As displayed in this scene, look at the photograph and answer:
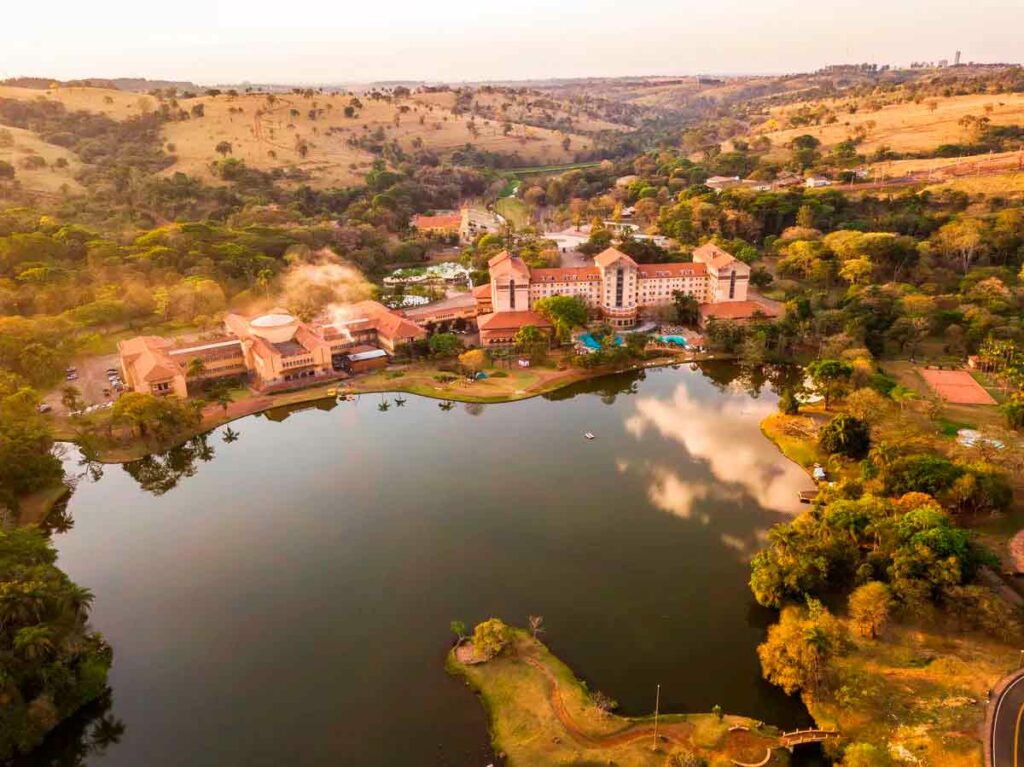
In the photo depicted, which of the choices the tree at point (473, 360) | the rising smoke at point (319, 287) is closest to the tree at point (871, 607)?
the tree at point (473, 360)

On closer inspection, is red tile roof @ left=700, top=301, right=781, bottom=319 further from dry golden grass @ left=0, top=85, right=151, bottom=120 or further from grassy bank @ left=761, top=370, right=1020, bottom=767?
dry golden grass @ left=0, top=85, right=151, bottom=120

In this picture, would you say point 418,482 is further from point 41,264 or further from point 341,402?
point 41,264

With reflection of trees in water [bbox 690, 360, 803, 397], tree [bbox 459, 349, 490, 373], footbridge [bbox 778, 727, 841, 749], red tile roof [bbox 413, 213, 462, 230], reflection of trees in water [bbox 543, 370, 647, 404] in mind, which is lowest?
reflection of trees in water [bbox 690, 360, 803, 397]

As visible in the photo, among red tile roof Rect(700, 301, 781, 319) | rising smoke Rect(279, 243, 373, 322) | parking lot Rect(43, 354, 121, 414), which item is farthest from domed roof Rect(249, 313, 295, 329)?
red tile roof Rect(700, 301, 781, 319)

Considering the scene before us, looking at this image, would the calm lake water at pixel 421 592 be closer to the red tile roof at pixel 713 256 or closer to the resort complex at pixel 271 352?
the resort complex at pixel 271 352

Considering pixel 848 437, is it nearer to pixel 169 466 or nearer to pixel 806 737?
pixel 806 737

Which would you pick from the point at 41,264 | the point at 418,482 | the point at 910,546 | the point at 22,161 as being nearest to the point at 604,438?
the point at 418,482
